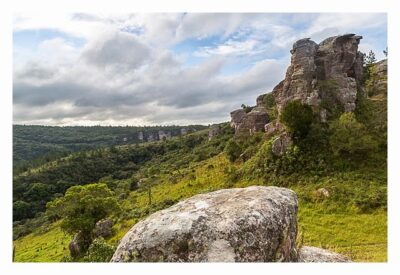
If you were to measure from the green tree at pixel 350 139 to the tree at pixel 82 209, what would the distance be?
1638 centimetres

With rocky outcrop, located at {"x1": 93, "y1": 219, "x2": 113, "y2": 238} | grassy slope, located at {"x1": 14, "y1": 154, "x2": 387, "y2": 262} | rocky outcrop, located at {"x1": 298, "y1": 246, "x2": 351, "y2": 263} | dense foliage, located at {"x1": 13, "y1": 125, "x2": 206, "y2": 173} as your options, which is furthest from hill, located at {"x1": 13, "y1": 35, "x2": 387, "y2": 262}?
dense foliage, located at {"x1": 13, "y1": 125, "x2": 206, "y2": 173}

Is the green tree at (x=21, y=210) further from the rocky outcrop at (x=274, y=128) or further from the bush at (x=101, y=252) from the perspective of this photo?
the bush at (x=101, y=252)

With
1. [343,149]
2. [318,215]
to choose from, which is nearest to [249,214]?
[318,215]

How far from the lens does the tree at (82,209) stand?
26.5m

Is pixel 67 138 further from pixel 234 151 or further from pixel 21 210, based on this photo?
pixel 234 151

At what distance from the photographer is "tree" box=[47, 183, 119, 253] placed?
26.5 m

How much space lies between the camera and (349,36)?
32.3 metres

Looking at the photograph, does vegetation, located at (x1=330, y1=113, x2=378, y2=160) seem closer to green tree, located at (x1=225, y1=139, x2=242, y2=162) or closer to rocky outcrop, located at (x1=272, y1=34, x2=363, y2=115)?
rocky outcrop, located at (x1=272, y1=34, x2=363, y2=115)

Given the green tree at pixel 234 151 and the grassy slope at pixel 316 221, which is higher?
the green tree at pixel 234 151

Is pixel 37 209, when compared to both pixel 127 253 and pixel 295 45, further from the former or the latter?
pixel 127 253

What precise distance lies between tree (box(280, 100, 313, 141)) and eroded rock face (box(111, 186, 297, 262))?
20.3m

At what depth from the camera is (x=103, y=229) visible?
30062 millimetres

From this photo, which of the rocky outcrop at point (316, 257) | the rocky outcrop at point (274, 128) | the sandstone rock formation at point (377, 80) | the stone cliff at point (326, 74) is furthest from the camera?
the rocky outcrop at point (274, 128)

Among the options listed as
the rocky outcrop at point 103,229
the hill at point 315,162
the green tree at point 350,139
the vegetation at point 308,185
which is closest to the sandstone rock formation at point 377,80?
the hill at point 315,162
